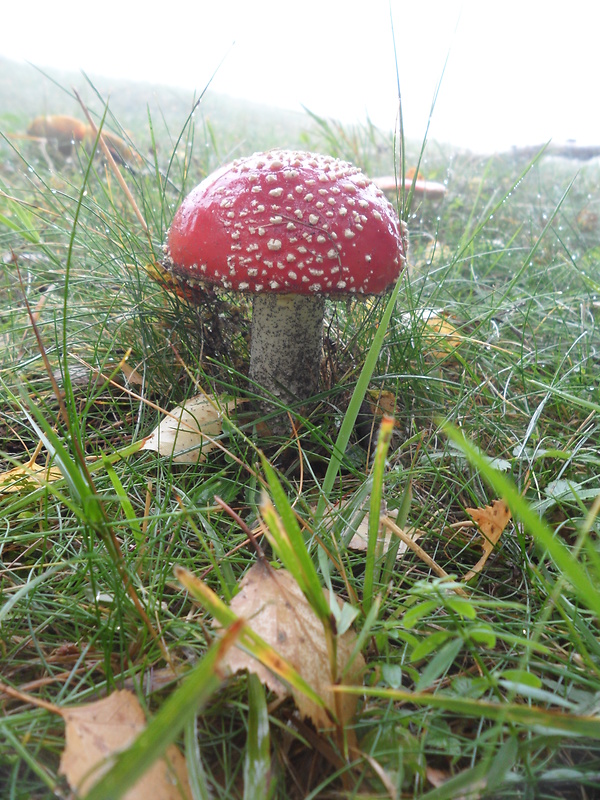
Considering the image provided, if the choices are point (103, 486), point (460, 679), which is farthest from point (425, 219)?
point (460, 679)

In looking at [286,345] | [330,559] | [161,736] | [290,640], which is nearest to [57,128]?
[286,345]

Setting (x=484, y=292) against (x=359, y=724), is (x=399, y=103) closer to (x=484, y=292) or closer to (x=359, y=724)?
(x=484, y=292)

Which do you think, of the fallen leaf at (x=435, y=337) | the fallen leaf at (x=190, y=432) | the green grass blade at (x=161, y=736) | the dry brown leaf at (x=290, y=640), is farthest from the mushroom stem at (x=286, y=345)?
the green grass blade at (x=161, y=736)

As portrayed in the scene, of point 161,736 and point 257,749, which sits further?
point 257,749

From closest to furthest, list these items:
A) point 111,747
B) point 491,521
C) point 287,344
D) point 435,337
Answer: point 111,747, point 491,521, point 287,344, point 435,337

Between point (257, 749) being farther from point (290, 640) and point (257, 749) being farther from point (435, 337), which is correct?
point (435, 337)

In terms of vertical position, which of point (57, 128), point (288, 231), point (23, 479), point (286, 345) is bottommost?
point (23, 479)
